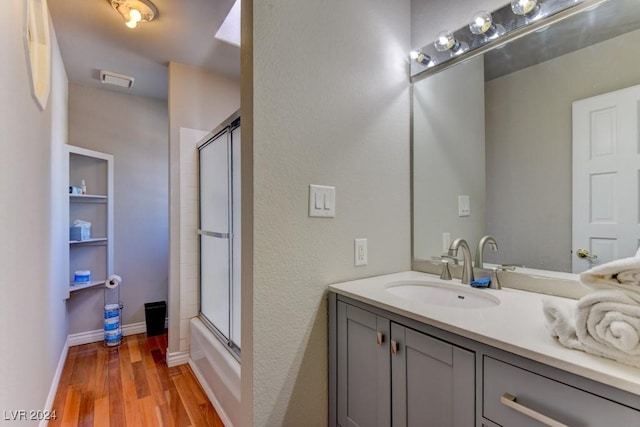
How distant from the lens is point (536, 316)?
0.91 metres

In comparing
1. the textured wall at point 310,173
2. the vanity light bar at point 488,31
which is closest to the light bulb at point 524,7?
the vanity light bar at point 488,31

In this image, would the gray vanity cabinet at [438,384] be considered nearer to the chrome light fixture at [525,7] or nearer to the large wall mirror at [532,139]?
the large wall mirror at [532,139]

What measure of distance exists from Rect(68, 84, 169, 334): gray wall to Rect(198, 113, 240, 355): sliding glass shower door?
1.07 metres

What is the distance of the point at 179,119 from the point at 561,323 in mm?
2706

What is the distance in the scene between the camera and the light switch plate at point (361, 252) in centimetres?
138

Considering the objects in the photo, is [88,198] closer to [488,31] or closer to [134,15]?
[134,15]

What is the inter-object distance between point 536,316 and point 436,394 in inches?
14.9

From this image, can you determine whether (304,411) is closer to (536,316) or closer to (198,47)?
(536,316)

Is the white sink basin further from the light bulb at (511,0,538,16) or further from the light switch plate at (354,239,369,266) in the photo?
the light bulb at (511,0,538,16)

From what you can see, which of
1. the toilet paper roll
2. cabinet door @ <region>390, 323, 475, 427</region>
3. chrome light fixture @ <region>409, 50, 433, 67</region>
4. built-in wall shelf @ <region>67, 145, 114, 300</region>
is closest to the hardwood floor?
the toilet paper roll

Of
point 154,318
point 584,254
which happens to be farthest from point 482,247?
point 154,318

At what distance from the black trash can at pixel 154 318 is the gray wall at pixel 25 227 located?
85cm

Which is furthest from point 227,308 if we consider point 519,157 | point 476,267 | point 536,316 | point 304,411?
point 519,157

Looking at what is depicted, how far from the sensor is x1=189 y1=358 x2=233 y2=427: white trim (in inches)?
67.6
